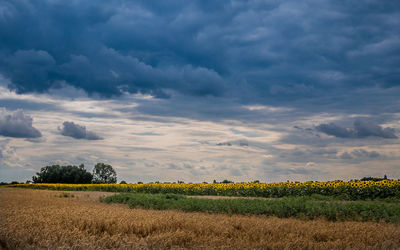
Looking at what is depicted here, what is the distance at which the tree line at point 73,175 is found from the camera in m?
62.3

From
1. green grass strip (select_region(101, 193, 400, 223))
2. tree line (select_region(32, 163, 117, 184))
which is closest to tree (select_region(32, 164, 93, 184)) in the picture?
tree line (select_region(32, 163, 117, 184))

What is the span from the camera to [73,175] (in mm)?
63125

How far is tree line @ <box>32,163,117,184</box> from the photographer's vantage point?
62281mm

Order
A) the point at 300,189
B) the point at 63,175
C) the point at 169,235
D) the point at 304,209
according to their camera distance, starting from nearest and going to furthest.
A: the point at 169,235 → the point at 304,209 → the point at 300,189 → the point at 63,175

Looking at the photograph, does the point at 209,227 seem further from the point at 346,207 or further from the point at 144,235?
the point at 346,207

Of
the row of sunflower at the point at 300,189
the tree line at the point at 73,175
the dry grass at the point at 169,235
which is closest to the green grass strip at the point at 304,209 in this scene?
the dry grass at the point at 169,235

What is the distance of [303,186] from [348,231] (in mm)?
18022

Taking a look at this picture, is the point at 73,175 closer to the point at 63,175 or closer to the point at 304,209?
the point at 63,175

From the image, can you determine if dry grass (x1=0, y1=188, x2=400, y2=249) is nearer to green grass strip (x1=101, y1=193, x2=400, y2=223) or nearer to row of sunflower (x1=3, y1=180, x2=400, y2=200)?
green grass strip (x1=101, y1=193, x2=400, y2=223)

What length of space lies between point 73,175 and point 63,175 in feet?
5.72

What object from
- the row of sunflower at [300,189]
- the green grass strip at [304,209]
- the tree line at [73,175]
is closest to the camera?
the green grass strip at [304,209]

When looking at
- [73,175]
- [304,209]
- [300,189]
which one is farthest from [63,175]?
[304,209]

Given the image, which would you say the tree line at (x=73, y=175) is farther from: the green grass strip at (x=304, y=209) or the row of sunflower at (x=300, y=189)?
the green grass strip at (x=304, y=209)

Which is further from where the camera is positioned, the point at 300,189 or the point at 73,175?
the point at 73,175
